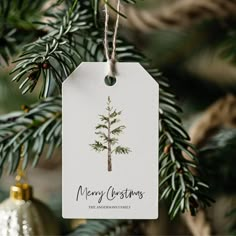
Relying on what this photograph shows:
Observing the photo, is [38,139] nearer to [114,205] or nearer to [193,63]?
[114,205]

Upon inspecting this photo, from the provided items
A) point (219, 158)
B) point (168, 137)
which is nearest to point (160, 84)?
point (168, 137)

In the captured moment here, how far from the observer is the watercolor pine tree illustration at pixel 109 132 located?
536mm

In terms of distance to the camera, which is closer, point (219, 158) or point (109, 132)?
point (109, 132)

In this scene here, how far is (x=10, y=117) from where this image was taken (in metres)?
0.64

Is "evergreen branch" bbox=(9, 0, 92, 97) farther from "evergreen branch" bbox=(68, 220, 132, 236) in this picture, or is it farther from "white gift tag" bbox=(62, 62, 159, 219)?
Answer: "evergreen branch" bbox=(68, 220, 132, 236)

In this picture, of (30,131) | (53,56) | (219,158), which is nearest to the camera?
(53,56)

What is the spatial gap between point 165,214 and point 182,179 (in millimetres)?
368

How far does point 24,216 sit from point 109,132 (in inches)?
6.0

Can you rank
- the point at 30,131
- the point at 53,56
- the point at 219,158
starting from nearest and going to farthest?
the point at 53,56, the point at 30,131, the point at 219,158

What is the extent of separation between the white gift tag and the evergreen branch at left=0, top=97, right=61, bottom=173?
91mm

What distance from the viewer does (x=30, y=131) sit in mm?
623

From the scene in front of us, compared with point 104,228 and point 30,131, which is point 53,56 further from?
point 104,228

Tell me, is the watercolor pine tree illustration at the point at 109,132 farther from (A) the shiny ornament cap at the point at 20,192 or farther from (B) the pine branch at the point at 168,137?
(A) the shiny ornament cap at the point at 20,192

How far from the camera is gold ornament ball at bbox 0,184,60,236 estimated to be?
0.62 meters
